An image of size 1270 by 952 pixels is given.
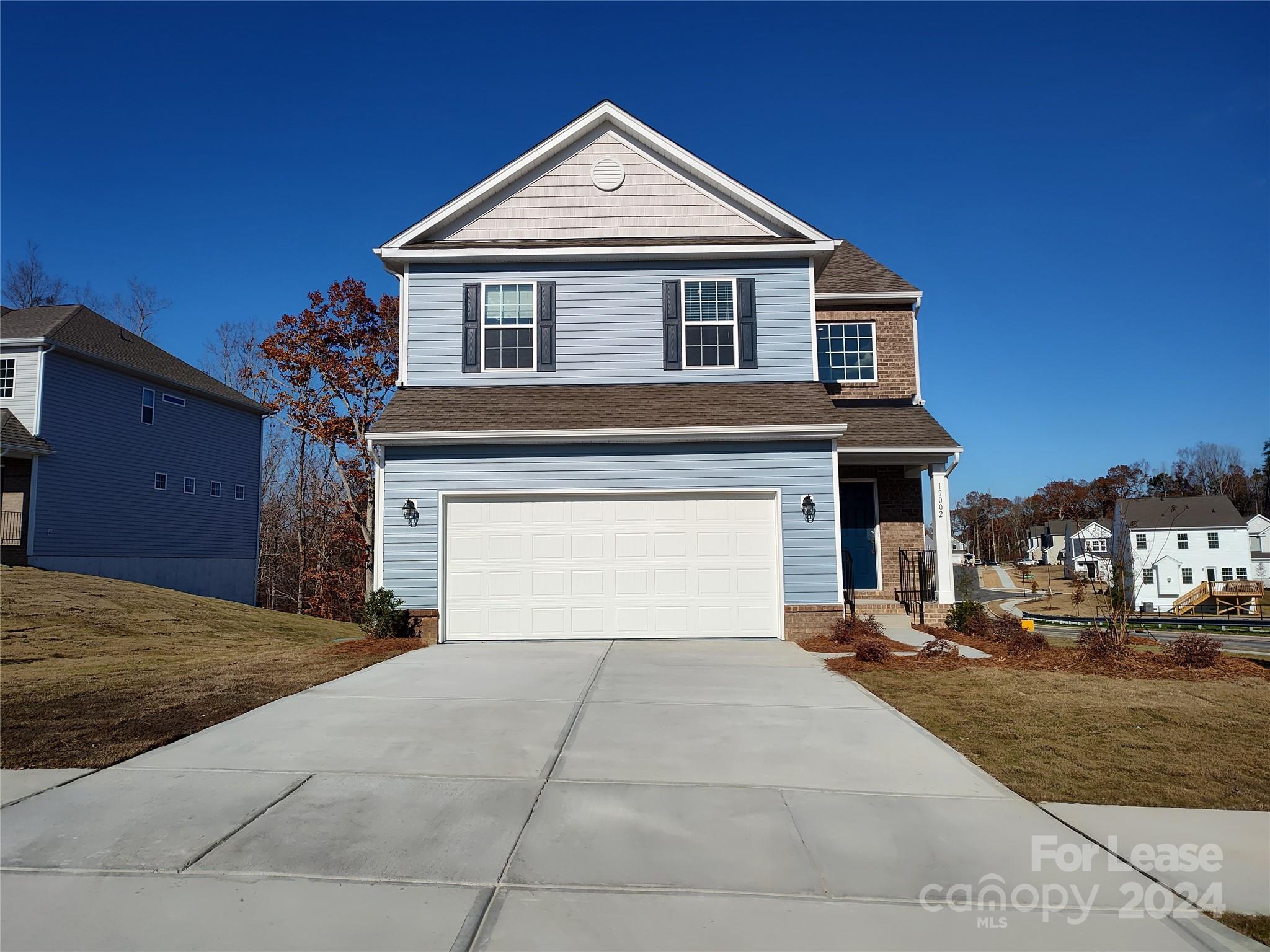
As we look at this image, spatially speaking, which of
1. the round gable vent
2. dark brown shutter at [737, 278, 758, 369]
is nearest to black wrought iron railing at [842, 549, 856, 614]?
dark brown shutter at [737, 278, 758, 369]

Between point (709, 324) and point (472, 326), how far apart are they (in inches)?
157

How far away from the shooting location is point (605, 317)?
1324cm

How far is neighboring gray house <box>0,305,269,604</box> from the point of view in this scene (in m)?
20.5

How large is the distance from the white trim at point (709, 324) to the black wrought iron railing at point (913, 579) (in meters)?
5.21

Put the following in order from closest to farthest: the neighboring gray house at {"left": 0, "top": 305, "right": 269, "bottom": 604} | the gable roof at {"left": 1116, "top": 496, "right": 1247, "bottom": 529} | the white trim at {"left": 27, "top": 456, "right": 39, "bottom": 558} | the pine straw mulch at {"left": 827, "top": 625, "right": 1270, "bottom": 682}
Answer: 1. the pine straw mulch at {"left": 827, "top": 625, "right": 1270, "bottom": 682}
2. the white trim at {"left": 27, "top": 456, "right": 39, "bottom": 558}
3. the neighboring gray house at {"left": 0, "top": 305, "right": 269, "bottom": 604}
4. the gable roof at {"left": 1116, "top": 496, "right": 1247, "bottom": 529}

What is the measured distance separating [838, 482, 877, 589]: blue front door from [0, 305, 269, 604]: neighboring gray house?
19.9 m

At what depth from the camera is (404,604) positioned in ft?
38.5

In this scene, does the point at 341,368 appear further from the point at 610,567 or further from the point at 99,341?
the point at 610,567

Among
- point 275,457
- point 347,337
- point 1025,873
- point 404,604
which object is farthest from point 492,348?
point 275,457

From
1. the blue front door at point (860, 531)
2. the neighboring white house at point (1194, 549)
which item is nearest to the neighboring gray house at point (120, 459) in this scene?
the blue front door at point (860, 531)

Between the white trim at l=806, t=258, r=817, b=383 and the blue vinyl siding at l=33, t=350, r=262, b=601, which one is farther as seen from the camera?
the blue vinyl siding at l=33, t=350, r=262, b=601

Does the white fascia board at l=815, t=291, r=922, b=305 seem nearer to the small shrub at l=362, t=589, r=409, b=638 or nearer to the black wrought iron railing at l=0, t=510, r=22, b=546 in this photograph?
the small shrub at l=362, t=589, r=409, b=638

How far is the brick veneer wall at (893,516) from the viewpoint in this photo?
1503cm

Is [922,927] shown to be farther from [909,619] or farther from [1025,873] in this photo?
[909,619]
